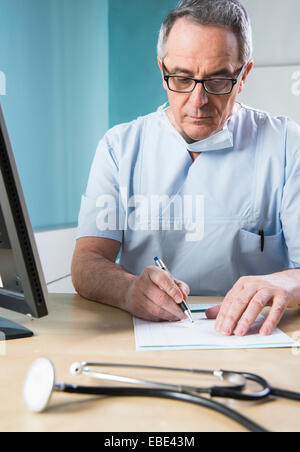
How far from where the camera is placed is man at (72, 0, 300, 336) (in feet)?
3.95

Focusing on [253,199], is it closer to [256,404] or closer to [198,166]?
[198,166]

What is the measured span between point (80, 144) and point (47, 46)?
1.76 feet

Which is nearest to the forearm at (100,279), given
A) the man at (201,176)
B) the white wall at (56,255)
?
the man at (201,176)

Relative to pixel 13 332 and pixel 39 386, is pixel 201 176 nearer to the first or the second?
pixel 13 332

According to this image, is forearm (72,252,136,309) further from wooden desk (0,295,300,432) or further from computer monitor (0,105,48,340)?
computer monitor (0,105,48,340)

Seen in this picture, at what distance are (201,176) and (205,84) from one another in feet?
0.82

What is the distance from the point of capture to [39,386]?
1.61ft

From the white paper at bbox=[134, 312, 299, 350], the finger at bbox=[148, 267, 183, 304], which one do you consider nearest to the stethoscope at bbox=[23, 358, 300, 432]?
the white paper at bbox=[134, 312, 299, 350]

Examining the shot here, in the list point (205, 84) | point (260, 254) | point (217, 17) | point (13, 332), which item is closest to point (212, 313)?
point (13, 332)

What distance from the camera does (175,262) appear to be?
4.34 feet

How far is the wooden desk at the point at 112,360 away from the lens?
456mm

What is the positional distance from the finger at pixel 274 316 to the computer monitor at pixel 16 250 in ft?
1.15

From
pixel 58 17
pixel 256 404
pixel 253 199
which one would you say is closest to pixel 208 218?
pixel 253 199

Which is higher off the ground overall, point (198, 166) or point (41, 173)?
point (198, 166)
